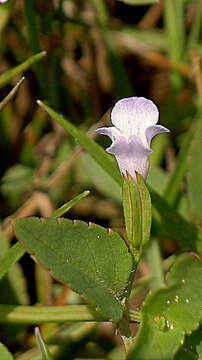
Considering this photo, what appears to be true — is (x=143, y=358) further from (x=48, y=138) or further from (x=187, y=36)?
(x=187, y=36)

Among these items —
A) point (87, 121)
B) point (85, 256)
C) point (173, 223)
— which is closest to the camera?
point (85, 256)

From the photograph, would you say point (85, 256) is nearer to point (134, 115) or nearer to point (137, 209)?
point (137, 209)

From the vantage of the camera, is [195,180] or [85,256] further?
[195,180]

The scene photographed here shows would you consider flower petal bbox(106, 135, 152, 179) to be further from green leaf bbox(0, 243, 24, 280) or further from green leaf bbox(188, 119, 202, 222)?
green leaf bbox(188, 119, 202, 222)

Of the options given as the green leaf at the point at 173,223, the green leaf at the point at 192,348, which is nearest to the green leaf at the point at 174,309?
the green leaf at the point at 192,348

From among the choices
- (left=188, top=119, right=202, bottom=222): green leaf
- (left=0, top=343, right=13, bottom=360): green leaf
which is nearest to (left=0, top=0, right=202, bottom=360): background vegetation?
(left=188, top=119, right=202, bottom=222): green leaf

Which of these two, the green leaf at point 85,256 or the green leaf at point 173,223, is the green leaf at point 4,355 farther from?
the green leaf at point 173,223

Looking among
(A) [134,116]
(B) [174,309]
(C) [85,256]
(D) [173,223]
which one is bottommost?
(D) [173,223]

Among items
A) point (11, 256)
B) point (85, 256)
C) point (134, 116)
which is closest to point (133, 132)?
point (134, 116)
